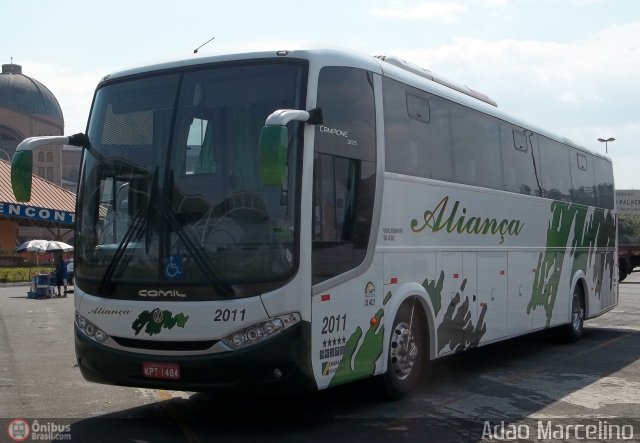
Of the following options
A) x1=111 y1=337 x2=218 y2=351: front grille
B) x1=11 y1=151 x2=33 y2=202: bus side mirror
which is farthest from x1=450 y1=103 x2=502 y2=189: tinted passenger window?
x1=11 y1=151 x2=33 y2=202: bus side mirror

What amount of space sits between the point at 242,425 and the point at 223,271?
5.18 feet

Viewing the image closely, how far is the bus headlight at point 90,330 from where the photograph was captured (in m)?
7.70

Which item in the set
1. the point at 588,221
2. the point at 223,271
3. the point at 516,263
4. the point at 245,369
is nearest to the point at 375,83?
the point at 223,271

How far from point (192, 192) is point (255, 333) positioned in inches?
53.0

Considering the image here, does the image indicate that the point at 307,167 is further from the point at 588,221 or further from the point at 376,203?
the point at 588,221

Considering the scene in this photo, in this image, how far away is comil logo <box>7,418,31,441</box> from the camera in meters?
7.25

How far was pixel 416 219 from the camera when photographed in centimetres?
938

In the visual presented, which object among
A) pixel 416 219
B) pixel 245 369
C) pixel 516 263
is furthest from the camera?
pixel 516 263

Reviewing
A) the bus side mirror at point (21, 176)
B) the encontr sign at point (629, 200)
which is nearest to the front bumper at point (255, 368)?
the bus side mirror at point (21, 176)

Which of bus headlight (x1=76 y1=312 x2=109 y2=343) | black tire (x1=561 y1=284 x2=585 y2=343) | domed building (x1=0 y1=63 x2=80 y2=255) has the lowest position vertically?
black tire (x1=561 y1=284 x2=585 y2=343)

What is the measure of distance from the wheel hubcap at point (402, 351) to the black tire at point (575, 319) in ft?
21.2

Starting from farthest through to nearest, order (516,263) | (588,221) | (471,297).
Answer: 1. (588,221)
2. (516,263)
3. (471,297)

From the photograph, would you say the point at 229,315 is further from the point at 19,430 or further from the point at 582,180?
the point at 582,180

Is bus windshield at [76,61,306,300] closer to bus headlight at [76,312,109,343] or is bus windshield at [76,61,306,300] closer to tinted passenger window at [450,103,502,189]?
bus headlight at [76,312,109,343]
